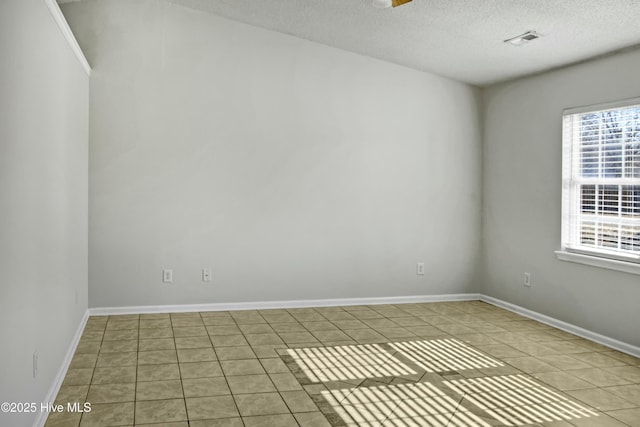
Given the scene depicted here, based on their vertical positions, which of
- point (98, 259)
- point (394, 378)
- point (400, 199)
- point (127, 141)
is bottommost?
point (394, 378)

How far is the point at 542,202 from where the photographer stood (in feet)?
16.9

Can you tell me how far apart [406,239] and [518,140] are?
1483 millimetres

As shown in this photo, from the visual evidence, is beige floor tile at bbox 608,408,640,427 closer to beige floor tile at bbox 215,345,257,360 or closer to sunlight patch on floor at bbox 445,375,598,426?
A: sunlight patch on floor at bbox 445,375,598,426

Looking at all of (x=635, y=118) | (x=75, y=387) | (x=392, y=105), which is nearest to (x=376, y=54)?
(x=392, y=105)

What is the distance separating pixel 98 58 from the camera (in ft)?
16.2

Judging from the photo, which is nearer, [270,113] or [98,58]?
[98,58]

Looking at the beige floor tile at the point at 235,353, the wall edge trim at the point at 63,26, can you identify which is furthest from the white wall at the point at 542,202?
the wall edge trim at the point at 63,26

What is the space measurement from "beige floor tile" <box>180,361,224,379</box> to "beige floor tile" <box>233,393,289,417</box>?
412 mm

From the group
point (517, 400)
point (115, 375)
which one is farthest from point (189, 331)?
point (517, 400)

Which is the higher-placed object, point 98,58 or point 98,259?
point 98,58

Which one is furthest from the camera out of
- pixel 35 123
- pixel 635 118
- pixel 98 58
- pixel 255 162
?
pixel 255 162

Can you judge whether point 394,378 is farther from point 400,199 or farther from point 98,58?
point 98,58

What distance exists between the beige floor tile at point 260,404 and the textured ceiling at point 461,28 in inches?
112

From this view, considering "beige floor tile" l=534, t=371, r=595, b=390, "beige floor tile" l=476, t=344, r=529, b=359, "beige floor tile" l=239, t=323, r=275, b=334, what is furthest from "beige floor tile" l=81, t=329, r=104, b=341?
"beige floor tile" l=534, t=371, r=595, b=390
